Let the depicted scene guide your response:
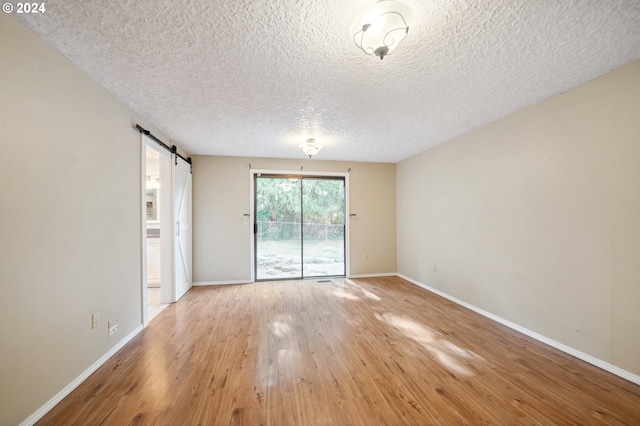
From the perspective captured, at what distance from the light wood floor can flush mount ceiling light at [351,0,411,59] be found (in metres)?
2.28

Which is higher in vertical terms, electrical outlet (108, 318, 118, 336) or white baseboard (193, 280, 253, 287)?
electrical outlet (108, 318, 118, 336)

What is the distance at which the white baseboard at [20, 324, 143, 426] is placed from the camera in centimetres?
140

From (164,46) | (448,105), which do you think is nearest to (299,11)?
(164,46)

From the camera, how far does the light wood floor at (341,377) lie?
1461 millimetres

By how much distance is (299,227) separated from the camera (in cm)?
473

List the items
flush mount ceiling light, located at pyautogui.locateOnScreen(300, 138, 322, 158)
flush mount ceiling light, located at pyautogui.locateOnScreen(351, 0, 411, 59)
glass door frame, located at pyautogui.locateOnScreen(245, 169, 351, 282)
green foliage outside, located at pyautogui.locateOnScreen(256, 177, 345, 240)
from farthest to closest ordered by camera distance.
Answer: green foliage outside, located at pyautogui.locateOnScreen(256, 177, 345, 240) → glass door frame, located at pyautogui.locateOnScreen(245, 169, 351, 282) → flush mount ceiling light, located at pyautogui.locateOnScreen(300, 138, 322, 158) → flush mount ceiling light, located at pyautogui.locateOnScreen(351, 0, 411, 59)

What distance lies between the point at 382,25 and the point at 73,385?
3203mm

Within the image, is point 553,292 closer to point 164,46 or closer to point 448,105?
point 448,105

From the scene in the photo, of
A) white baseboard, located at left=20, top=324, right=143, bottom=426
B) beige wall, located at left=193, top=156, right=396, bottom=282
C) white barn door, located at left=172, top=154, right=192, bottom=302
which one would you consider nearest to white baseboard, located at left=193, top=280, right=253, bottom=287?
beige wall, located at left=193, top=156, right=396, bottom=282

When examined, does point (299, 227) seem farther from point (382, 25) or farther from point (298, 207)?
point (382, 25)

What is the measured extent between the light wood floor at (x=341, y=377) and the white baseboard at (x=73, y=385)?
0.14 feet

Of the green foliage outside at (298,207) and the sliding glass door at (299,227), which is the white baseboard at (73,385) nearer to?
the sliding glass door at (299,227)

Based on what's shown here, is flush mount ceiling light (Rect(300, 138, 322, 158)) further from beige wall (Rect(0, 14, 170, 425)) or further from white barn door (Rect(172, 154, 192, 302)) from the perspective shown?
beige wall (Rect(0, 14, 170, 425))

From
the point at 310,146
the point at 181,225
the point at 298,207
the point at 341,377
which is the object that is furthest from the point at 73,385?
the point at 298,207
